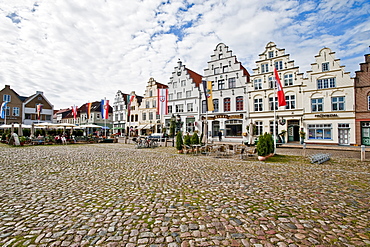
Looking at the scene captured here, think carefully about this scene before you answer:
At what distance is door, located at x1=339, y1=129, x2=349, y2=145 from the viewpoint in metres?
23.6

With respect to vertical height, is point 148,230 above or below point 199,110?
below

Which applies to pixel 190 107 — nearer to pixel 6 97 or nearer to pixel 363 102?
pixel 363 102

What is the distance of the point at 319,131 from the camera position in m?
25.5

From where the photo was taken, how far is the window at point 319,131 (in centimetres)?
2493

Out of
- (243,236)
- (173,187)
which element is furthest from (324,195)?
(173,187)

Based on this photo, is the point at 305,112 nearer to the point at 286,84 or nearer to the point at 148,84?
the point at 286,84

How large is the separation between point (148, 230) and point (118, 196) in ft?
7.13

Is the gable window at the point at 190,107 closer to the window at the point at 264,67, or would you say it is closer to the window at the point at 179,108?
the window at the point at 179,108

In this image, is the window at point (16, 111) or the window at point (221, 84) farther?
the window at point (16, 111)

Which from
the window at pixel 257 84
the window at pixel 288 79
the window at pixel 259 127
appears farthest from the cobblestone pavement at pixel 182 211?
the window at pixel 257 84

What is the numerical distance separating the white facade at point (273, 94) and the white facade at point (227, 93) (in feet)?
5.58

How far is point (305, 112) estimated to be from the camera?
26047 millimetres

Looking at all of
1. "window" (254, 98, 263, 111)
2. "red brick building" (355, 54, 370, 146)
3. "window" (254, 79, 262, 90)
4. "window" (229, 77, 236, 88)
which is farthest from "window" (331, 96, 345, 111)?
"window" (229, 77, 236, 88)

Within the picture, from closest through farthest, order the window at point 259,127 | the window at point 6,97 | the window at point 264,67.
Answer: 1. the window at point 264,67
2. the window at point 259,127
3. the window at point 6,97
